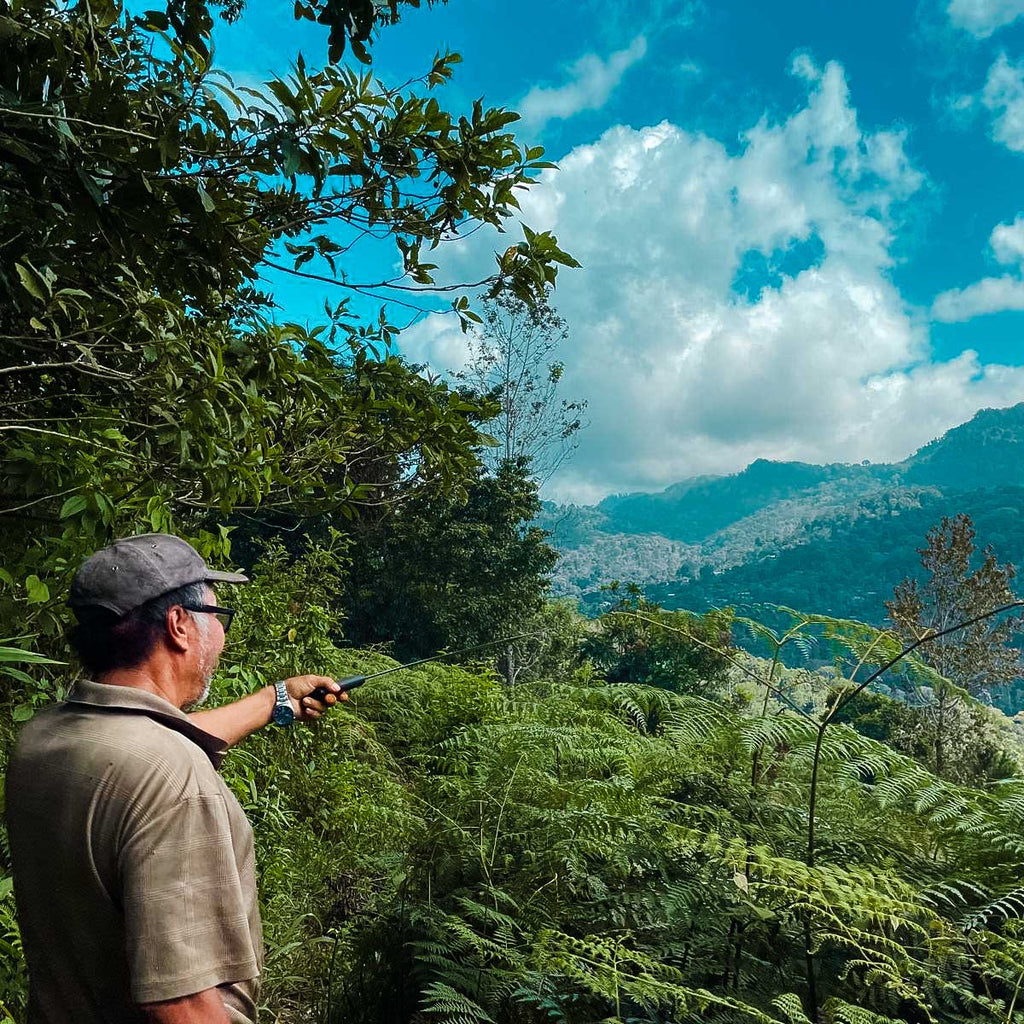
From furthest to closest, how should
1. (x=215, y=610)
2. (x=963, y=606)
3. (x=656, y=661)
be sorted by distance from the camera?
(x=656, y=661)
(x=963, y=606)
(x=215, y=610)

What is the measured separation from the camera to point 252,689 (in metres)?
2.45

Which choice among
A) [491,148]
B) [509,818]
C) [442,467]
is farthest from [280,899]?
[491,148]

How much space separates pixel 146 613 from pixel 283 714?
2.25ft

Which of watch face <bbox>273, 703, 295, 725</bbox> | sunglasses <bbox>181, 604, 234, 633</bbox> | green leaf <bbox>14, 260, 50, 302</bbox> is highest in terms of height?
green leaf <bbox>14, 260, 50, 302</bbox>

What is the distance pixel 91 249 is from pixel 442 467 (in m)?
1.34

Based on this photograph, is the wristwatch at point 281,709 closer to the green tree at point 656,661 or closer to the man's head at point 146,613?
Result: the man's head at point 146,613

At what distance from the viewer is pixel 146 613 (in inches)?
46.9

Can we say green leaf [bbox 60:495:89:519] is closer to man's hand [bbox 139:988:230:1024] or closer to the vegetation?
the vegetation

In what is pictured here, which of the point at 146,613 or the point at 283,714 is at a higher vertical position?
the point at 146,613

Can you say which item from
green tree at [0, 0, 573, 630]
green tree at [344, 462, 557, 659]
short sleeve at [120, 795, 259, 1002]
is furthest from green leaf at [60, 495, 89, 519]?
green tree at [344, 462, 557, 659]

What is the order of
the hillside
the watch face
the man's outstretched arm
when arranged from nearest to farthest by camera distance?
1. the man's outstretched arm
2. the watch face
3. the hillside

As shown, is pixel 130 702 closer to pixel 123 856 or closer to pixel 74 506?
pixel 123 856

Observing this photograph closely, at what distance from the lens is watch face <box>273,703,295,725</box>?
1.78 m

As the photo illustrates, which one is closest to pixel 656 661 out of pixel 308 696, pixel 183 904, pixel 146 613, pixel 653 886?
pixel 653 886
